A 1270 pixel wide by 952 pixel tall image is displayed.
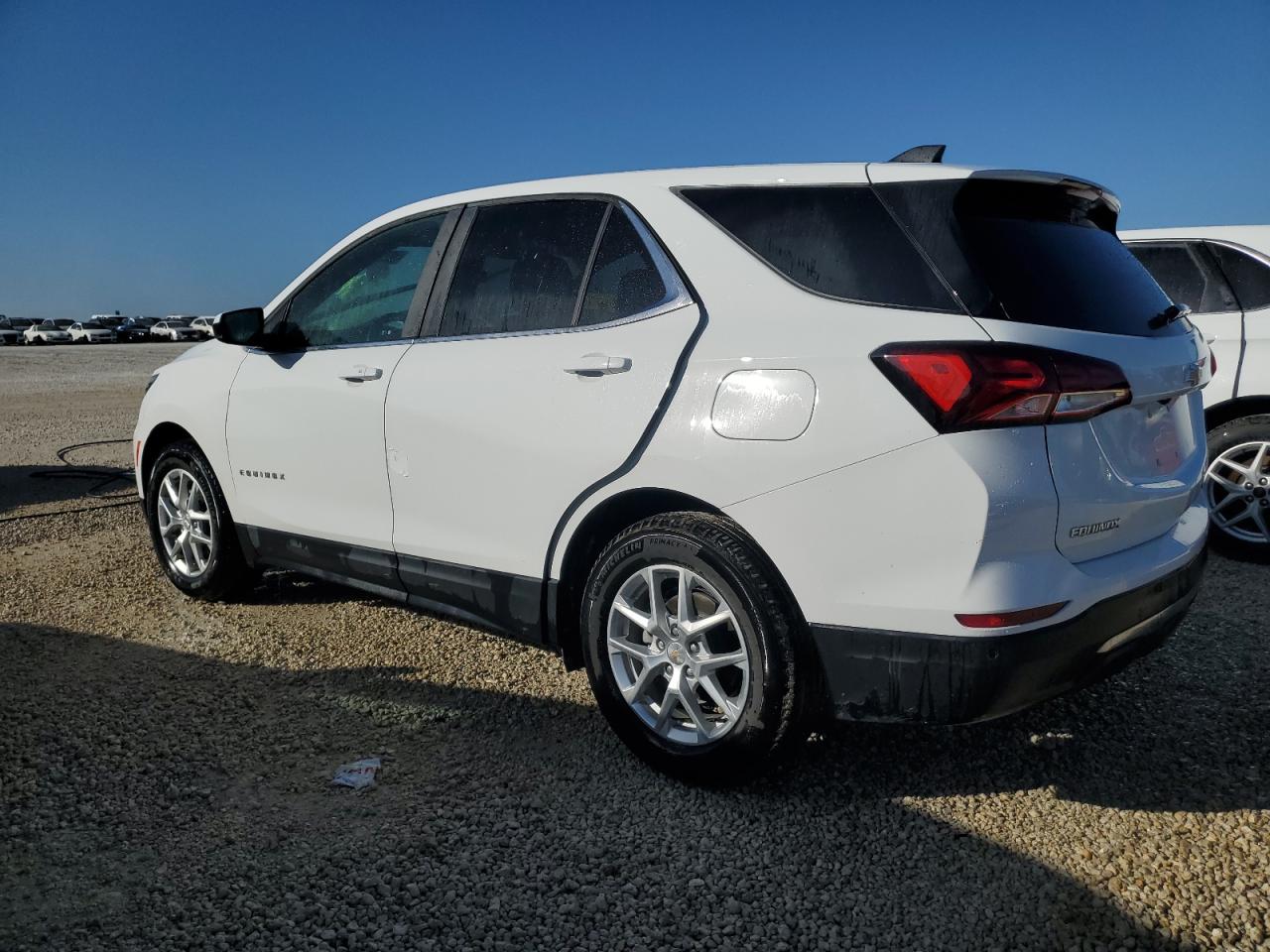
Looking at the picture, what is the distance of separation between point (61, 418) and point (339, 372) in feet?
38.9

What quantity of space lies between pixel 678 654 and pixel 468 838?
0.78 metres

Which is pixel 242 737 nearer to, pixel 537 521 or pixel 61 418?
pixel 537 521

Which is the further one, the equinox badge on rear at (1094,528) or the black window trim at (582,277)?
the black window trim at (582,277)

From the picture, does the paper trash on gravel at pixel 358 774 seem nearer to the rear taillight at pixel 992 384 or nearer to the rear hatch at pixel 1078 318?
the rear taillight at pixel 992 384

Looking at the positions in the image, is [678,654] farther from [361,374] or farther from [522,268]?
[361,374]

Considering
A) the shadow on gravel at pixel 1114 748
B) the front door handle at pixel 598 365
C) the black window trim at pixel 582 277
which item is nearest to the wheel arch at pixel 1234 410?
the shadow on gravel at pixel 1114 748

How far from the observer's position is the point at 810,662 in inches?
101

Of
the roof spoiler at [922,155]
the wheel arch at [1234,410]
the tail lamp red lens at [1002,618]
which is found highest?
the roof spoiler at [922,155]

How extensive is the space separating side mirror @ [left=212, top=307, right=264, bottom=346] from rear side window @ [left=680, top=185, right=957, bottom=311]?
2282mm

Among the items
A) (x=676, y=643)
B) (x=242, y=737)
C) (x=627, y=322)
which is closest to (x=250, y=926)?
(x=242, y=737)

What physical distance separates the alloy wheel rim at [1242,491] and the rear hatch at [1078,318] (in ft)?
9.28

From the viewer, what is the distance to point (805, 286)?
103 inches

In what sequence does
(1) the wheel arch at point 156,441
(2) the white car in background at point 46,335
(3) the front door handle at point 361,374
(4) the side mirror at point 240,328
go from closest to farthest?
1. (3) the front door handle at point 361,374
2. (4) the side mirror at point 240,328
3. (1) the wheel arch at point 156,441
4. (2) the white car in background at point 46,335

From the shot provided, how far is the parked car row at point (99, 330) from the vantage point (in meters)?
55.7
